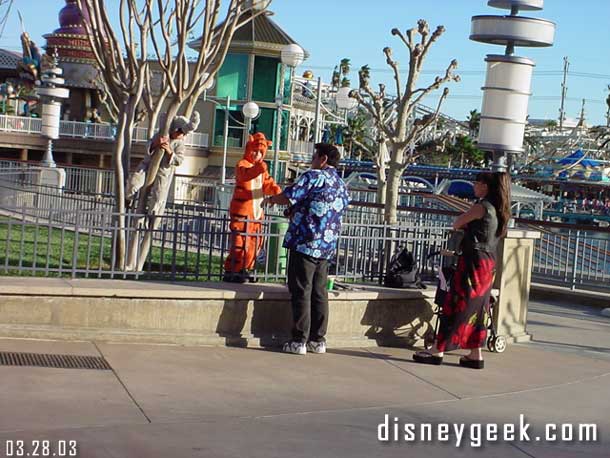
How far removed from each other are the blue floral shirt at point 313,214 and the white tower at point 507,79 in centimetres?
225

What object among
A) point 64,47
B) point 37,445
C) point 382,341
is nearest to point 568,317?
point 382,341

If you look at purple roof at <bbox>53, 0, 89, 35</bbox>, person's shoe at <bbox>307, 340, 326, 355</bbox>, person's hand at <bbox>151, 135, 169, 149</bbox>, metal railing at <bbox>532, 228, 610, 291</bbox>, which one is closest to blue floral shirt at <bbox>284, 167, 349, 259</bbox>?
person's shoe at <bbox>307, 340, 326, 355</bbox>

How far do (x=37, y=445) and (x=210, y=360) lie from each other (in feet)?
9.79

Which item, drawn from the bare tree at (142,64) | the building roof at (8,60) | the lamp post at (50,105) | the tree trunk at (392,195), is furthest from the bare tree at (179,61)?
the building roof at (8,60)

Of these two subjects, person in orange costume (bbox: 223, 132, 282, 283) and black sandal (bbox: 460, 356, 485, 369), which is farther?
person in orange costume (bbox: 223, 132, 282, 283)

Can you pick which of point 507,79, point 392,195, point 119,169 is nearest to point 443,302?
point 507,79

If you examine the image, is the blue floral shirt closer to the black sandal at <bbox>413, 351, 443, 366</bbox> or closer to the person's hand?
the black sandal at <bbox>413, 351, 443, 366</bbox>

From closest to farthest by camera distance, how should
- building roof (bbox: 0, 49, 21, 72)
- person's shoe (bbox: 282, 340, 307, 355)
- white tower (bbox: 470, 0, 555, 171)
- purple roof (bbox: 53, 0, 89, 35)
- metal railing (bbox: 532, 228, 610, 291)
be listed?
1. person's shoe (bbox: 282, 340, 307, 355)
2. white tower (bbox: 470, 0, 555, 171)
3. metal railing (bbox: 532, 228, 610, 291)
4. purple roof (bbox: 53, 0, 89, 35)
5. building roof (bbox: 0, 49, 21, 72)

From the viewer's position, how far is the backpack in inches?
404

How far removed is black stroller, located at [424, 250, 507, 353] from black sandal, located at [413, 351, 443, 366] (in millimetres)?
299

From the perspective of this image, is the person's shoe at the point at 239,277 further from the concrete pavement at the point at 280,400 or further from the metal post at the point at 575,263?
the metal post at the point at 575,263

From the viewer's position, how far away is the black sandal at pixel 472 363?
923 cm

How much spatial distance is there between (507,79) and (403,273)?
7.51 feet

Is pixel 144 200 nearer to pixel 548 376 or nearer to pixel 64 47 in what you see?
pixel 548 376
